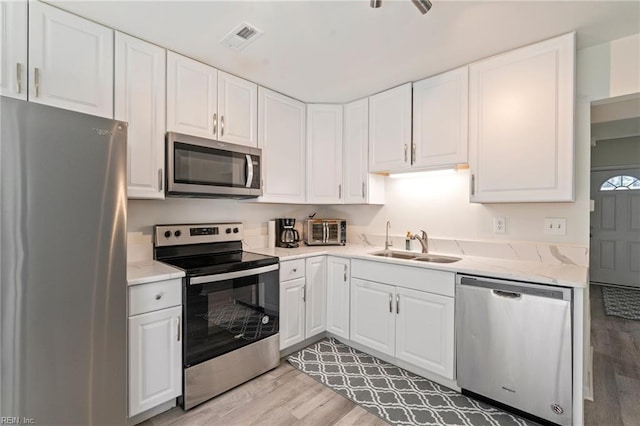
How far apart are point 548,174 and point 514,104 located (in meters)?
0.53

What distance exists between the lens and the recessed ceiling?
1.61m

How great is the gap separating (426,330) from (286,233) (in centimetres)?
154

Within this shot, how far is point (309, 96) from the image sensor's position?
2859 millimetres

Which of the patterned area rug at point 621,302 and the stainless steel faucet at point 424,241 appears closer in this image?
the stainless steel faucet at point 424,241

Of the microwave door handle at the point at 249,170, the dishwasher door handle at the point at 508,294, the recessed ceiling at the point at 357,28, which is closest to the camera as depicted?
the recessed ceiling at the point at 357,28

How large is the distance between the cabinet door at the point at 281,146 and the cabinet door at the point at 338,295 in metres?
0.75

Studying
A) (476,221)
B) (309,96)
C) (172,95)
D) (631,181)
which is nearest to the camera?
(172,95)

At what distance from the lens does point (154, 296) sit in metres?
1.73

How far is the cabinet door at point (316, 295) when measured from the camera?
2633 mm

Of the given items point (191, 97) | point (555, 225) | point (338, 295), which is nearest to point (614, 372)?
point (555, 225)

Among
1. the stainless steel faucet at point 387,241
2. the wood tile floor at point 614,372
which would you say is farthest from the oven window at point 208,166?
the wood tile floor at point 614,372

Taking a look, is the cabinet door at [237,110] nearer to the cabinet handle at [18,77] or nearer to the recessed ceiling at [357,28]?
the recessed ceiling at [357,28]

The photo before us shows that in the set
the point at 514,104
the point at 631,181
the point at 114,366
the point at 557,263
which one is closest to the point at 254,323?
the point at 114,366

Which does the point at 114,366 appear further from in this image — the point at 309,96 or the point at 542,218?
the point at 542,218
